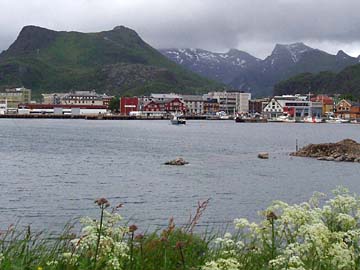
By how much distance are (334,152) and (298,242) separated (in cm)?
5509

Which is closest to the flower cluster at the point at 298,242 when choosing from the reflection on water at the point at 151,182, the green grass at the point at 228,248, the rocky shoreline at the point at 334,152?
the green grass at the point at 228,248

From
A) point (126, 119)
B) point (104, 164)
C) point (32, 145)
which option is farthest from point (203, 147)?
point (126, 119)

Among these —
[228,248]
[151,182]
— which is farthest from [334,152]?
[228,248]

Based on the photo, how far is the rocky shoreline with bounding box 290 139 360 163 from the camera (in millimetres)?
57344

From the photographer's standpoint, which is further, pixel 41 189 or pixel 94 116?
pixel 94 116

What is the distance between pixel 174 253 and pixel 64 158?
156 ft

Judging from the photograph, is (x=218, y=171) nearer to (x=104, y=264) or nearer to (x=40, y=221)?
(x=40, y=221)

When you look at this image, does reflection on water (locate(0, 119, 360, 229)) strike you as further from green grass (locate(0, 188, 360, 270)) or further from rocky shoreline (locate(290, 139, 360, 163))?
green grass (locate(0, 188, 360, 270))

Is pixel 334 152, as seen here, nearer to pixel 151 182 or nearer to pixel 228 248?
pixel 151 182

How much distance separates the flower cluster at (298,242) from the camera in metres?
6.11

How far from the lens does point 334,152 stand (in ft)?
198

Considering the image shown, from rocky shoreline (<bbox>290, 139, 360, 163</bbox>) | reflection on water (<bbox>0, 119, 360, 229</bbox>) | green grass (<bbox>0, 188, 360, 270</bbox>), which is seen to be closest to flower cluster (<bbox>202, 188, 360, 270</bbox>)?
green grass (<bbox>0, 188, 360, 270</bbox>)

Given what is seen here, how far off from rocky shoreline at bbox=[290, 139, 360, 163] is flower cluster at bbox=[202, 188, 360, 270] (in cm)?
5057

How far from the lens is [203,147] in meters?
73.5
